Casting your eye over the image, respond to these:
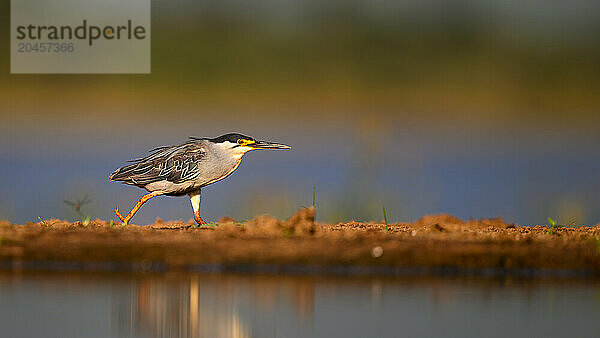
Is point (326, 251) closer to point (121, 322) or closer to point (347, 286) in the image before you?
point (347, 286)

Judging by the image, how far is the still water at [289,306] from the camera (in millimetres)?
3855

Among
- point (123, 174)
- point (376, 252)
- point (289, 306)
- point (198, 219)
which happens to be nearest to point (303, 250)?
point (376, 252)

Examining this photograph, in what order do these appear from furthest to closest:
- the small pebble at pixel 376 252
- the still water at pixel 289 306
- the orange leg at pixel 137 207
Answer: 1. the orange leg at pixel 137 207
2. the small pebble at pixel 376 252
3. the still water at pixel 289 306

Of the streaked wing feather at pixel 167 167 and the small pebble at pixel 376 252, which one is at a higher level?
the streaked wing feather at pixel 167 167

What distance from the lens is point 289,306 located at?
14.5ft

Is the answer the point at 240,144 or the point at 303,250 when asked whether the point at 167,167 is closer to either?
the point at 240,144

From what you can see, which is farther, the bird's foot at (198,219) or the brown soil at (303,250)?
the bird's foot at (198,219)

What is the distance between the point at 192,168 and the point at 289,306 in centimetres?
351

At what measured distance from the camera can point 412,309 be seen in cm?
436

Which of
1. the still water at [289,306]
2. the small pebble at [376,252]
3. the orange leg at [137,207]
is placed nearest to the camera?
the still water at [289,306]

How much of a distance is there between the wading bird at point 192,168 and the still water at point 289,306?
219 cm

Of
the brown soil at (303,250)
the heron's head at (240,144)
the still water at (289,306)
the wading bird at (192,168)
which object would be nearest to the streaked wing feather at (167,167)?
the wading bird at (192,168)

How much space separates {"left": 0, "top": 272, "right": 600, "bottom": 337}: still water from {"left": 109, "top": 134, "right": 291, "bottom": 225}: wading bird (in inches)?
86.3

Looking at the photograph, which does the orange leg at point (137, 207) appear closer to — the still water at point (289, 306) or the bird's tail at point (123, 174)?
the bird's tail at point (123, 174)
